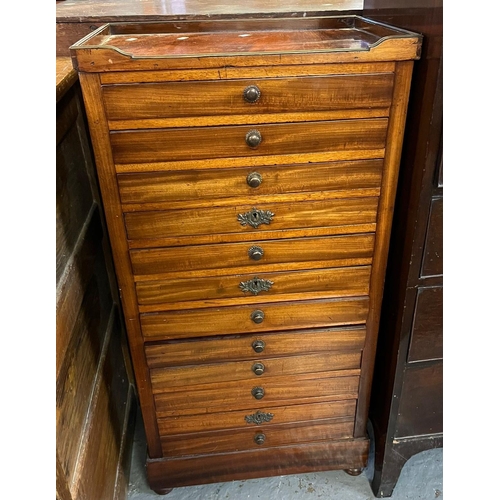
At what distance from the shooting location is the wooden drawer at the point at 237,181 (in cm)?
99

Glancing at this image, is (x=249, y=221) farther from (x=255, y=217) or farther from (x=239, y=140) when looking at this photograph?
(x=239, y=140)

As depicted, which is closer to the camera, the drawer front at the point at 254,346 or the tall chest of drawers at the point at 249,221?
the tall chest of drawers at the point at 249,221

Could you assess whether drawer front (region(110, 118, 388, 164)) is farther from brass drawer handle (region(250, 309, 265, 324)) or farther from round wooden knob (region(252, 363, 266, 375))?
round wooden knob (region(252, 363, 266, 375))

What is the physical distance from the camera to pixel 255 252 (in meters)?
1.08

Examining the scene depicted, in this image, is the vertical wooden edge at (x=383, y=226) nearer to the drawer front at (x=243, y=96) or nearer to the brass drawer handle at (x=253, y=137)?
the drawer front at (x=243, y=96)

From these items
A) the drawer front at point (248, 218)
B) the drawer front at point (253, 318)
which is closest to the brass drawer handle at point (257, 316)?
the drawer front at point (253, 318)

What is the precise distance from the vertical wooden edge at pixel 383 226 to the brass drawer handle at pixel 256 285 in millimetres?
249

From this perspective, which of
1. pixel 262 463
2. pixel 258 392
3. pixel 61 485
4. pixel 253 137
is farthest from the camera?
pixel 262 463

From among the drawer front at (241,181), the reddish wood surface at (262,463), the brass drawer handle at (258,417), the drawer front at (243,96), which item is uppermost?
the drawer front at (243,96)

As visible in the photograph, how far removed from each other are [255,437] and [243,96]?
3.03 feet

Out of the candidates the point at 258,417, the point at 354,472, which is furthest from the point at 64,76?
the point at 354,472

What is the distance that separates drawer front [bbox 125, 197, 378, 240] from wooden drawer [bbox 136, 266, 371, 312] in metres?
0.12

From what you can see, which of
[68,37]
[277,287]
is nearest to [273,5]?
[68,37]

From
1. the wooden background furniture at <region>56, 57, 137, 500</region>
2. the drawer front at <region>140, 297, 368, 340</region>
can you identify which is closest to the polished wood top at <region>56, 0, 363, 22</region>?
the wooden background furniture at <region>56, 57, 137, 500</region>
